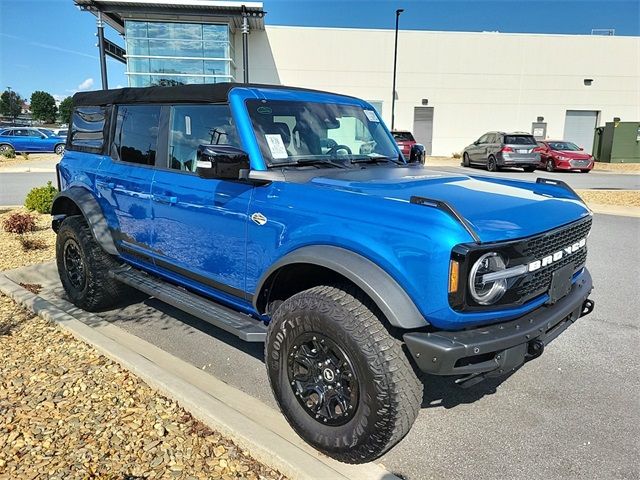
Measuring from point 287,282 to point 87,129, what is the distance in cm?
307

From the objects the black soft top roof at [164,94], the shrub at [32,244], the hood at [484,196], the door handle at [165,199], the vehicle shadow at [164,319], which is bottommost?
the vehicle shadow at [164,319]

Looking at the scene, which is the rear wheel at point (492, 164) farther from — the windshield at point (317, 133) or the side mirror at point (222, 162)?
the side mirror at point (222, 162)

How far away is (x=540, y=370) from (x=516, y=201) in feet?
5.07

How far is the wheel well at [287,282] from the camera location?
2848mm

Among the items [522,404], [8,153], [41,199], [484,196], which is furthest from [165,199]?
[8,153]

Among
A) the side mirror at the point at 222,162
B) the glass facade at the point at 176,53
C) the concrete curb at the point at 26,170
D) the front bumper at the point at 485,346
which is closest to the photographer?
the front bumper at the point at 485,346

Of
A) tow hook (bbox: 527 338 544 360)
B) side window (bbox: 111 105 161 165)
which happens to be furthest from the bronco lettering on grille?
side window (bbox: 111 105 161 165)

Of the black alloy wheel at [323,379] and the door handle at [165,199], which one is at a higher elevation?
the door handle at [165,199]

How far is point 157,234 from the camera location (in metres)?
3.81

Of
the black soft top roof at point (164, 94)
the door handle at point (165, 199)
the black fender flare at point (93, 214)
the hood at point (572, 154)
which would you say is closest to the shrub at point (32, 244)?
the black fender flare at point (93, 214)

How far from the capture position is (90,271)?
4348mm

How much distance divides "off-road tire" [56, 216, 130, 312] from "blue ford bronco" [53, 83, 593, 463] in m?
0.03

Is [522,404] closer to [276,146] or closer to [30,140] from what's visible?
[276,146]

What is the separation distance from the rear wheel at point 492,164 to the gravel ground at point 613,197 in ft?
26.7
